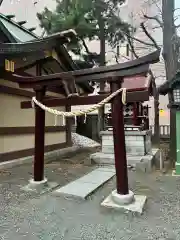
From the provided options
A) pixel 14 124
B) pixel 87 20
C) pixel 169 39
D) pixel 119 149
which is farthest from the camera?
pixel 87 20

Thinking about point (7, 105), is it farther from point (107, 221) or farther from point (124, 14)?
point (124, 14)

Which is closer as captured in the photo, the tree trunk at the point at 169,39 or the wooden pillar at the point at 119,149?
the wooden pillar at the point at 119,149

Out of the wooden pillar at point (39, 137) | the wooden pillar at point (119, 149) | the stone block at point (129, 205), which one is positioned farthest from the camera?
the wooden pillar at point (39, 137)

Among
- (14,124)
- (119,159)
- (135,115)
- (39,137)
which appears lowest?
(119,159)

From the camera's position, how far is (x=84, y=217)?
386 centimetres

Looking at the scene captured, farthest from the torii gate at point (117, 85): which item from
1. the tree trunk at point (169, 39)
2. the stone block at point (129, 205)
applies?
the tree trunk at point (169, 39)

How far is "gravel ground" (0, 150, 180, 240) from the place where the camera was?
3.29 metres

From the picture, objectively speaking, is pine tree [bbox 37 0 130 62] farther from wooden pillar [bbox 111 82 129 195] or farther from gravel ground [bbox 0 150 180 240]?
gravel ground [bbox 0 150 180 240]

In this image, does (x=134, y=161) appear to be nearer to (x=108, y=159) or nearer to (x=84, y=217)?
(x=108, y=159)

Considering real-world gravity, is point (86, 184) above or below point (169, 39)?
below

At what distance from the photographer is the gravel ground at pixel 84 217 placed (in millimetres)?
3289

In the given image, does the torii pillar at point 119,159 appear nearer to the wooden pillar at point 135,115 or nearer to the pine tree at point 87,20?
the wooden pillar at point 135,115

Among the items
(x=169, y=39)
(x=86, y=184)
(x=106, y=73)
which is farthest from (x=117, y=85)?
(x=169, y=39)

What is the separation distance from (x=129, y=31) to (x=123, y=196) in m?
10.9
